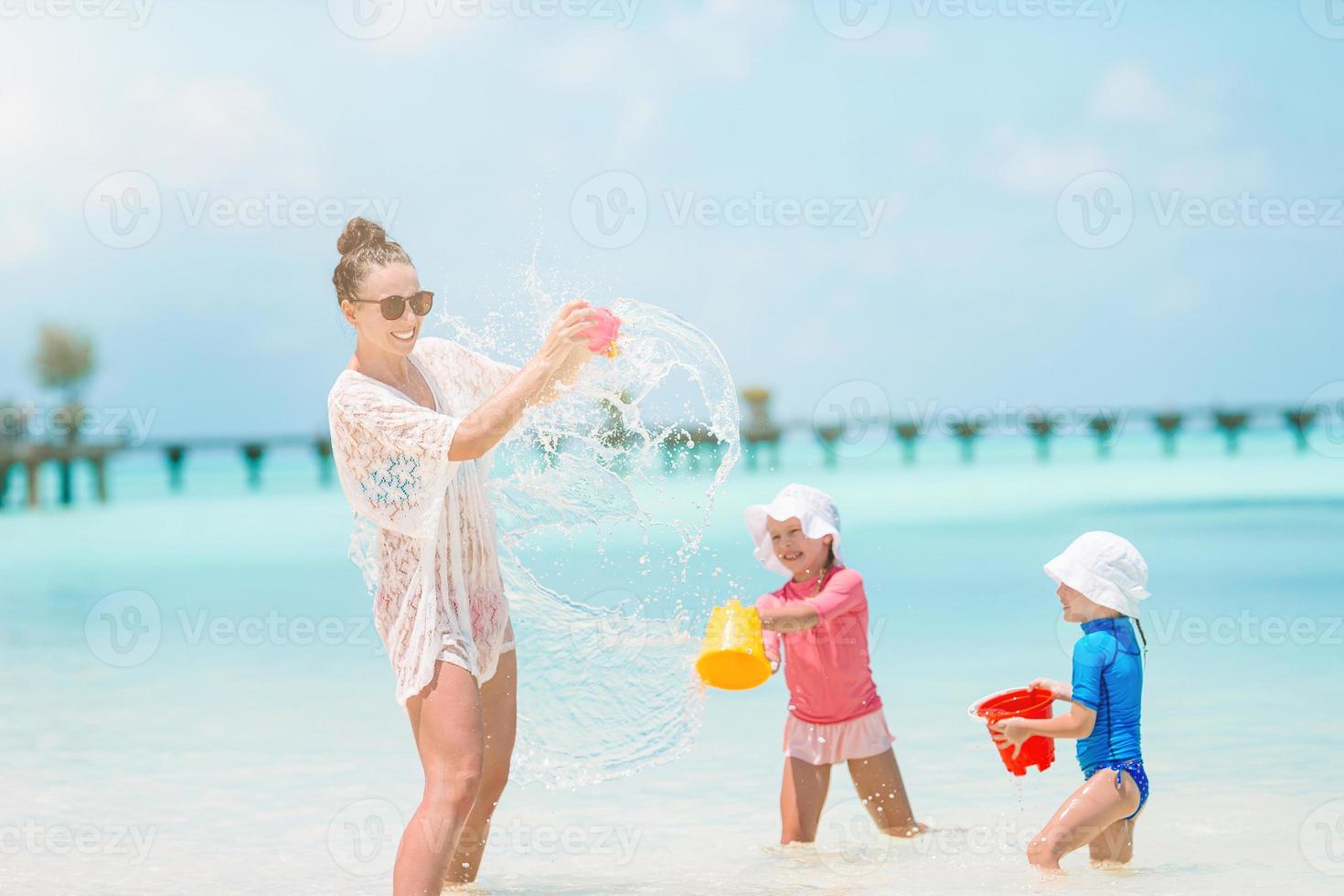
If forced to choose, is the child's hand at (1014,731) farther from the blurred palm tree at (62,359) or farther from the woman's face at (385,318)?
the blurred palm tree at (62,359)

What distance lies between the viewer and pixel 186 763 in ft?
25.1

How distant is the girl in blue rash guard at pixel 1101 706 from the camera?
15.8 ft

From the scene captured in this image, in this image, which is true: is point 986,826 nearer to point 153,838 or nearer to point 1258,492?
point 153,838

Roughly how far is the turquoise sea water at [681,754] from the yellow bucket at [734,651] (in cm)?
45

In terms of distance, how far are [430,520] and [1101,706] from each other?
2219 millimetres

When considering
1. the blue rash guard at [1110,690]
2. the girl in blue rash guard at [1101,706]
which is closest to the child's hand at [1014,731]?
the girl in blue rash guard at [1101,706]

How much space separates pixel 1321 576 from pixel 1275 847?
398 inches

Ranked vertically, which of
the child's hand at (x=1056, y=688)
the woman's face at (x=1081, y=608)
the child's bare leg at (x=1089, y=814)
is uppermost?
the woman's face at (x=1081, y=608)

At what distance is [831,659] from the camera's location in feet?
17.8
